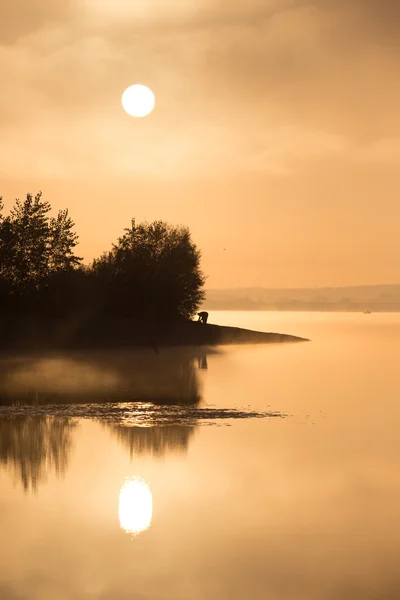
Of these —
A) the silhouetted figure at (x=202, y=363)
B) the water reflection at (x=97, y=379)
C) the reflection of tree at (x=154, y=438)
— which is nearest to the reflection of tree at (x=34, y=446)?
the reflection of tree at (x=154, y=438)

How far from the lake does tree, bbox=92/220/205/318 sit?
7558cm

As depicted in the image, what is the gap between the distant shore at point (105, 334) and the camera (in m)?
96.1

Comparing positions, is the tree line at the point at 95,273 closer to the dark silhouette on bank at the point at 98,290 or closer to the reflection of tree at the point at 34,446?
the dark silhouette on bank at the point at 98,290

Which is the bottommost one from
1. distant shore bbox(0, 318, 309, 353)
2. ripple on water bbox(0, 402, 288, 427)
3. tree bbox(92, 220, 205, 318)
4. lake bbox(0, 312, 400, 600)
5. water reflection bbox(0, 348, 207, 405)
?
lake bbox(0, 312, 400, 600)

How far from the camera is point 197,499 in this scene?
19094mm

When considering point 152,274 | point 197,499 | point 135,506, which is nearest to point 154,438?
point 197,499

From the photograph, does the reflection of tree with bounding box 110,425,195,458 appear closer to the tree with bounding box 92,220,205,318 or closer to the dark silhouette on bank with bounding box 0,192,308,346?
the dark silhouette on bank with bounding box 0,192,308,346

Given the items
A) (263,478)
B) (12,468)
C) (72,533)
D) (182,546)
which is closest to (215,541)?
(182,546)

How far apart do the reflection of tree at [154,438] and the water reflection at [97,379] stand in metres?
9.96

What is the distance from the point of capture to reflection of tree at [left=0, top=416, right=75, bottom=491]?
21.9 meters

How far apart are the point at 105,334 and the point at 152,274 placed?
59.6 ft

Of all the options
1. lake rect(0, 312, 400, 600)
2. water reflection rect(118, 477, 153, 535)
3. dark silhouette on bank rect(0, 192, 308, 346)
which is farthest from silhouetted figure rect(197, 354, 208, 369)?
water reflection rect(118, 477, 153, 535)

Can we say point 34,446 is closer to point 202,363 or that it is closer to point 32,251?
point 202,363

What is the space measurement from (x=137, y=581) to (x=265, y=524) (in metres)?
4.34
